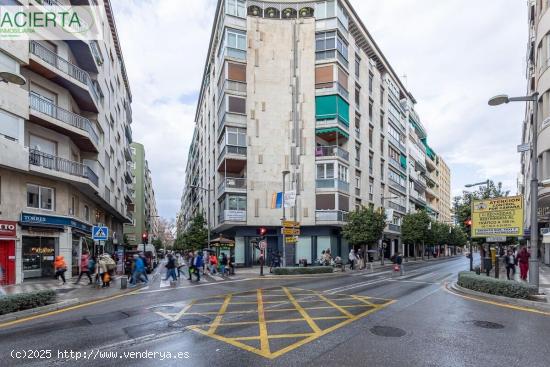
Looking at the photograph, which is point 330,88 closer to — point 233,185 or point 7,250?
point 233,185

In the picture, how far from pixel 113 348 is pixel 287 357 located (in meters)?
3.24

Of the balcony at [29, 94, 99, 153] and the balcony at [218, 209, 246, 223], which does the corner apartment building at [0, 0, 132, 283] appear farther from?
the balcony at [218, 209, 246, 223]

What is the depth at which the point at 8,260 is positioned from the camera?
60.4 ft

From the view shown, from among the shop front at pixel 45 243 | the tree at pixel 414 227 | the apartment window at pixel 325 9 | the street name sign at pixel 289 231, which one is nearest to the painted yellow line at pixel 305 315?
the street name sign at pixel 289 231

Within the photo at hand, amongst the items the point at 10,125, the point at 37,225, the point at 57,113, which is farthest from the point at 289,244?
the point at 10,125

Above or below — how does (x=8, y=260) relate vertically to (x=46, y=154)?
below

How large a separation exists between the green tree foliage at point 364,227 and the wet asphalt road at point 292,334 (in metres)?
17.6

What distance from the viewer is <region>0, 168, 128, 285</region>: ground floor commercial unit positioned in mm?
18422

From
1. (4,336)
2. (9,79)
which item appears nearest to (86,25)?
(9,79)

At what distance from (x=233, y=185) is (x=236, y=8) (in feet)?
54.6

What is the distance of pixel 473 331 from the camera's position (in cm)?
804

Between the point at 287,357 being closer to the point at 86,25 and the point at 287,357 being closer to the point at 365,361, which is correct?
A: the point at 365,361

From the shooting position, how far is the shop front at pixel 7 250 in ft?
59.2

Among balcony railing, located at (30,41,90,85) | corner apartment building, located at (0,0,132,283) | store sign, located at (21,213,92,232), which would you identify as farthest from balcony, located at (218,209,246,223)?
balcony railing, located at (30,41,90,85)
